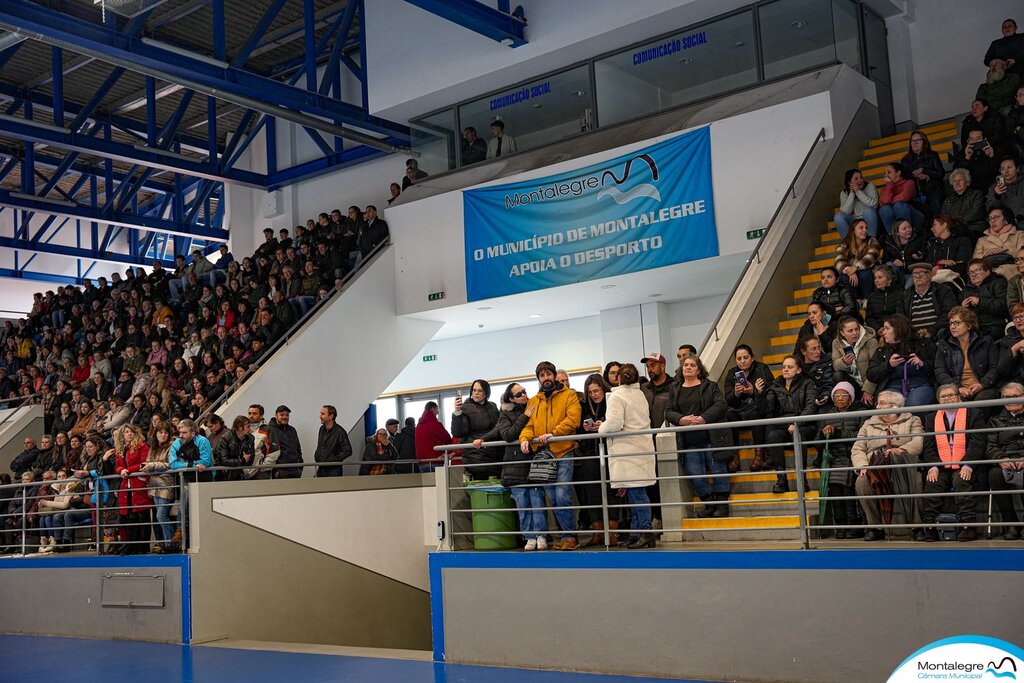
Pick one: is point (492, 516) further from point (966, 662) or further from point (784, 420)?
point (966, 662)

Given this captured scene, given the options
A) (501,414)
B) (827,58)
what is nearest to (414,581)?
(501,414)

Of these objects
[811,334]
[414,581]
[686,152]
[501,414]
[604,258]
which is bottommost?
[414,581]

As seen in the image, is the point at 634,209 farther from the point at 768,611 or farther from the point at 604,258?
the point at 768,611

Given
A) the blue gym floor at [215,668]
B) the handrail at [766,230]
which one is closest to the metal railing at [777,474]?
the blue gym floor at [215,668]

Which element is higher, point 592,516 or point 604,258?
point 604,258

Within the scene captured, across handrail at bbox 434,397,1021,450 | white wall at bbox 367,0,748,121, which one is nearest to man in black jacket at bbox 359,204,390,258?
white wall at bbox 367,0,748,121

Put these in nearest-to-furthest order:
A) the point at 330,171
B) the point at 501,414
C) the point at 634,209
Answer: the point at 501,414 → the point at 634,209 → the point at 330,171

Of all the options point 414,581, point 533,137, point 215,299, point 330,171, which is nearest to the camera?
point 414,581

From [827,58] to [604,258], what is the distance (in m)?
3.88

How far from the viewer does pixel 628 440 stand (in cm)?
801

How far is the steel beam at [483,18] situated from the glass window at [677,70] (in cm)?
132

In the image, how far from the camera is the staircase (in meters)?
7.62

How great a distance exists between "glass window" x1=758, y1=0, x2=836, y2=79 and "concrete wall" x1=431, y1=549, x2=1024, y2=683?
26.4 ft

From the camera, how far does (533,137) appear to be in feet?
50.8
